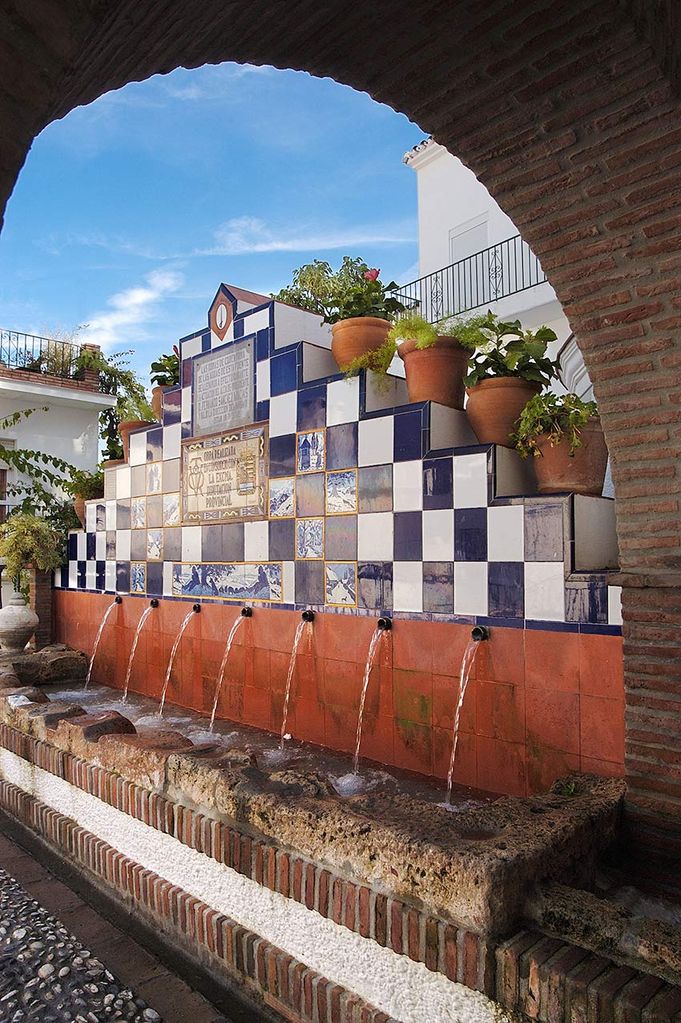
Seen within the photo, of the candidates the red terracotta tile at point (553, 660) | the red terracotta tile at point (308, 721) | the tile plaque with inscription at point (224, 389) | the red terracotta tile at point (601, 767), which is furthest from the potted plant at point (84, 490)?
the red terracotta tile at point (601, 767)

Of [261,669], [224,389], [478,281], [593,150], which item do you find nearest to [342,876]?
[593,150]

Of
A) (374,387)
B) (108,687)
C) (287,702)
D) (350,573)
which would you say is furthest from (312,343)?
(108,687)

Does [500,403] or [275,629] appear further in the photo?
[275,629]

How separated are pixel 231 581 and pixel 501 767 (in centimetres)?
252

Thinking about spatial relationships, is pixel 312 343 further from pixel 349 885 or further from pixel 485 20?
pixel 349 885

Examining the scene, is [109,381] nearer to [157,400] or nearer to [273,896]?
[157,400]

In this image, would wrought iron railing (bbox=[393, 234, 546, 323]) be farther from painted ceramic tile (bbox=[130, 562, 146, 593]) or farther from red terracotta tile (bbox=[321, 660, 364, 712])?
red terracotta tile (bbox=[321, 660, 364, 712])

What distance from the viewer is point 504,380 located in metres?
3.96

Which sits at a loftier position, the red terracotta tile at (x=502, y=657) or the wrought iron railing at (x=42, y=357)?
the wrought iron railing at (x=42, y=357)

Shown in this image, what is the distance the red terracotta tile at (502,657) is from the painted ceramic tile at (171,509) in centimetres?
314

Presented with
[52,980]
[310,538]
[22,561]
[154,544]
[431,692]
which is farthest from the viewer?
[22,561]

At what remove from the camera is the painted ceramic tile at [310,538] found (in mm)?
4730

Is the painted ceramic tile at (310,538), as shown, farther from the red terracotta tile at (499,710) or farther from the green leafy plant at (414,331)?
the red terracotta tile at (499,710)

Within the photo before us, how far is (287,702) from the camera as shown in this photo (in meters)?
4.80
